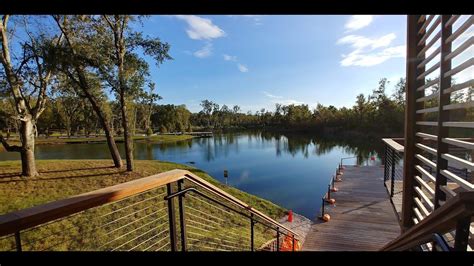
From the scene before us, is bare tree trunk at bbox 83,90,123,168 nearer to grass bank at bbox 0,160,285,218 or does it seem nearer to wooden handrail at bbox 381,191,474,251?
grass bank at bbox 0,160,285,218

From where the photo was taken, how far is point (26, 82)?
583 centimetres

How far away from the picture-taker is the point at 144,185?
3.69 ft

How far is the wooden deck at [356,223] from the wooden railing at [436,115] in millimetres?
2693

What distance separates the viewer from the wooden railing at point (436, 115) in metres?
1.34

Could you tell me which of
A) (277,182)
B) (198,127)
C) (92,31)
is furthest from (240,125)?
(92,31)

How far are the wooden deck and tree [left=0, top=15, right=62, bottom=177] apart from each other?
6470mm

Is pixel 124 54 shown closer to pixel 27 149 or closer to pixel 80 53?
pixel 80 53

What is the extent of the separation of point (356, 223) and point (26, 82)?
828 cm

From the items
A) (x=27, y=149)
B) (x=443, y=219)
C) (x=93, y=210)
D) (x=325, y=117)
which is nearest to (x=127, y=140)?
(x=27, y=149)

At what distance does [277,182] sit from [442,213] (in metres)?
11.2

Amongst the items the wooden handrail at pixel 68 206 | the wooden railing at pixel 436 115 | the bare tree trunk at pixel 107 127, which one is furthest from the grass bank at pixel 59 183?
the wooden railing at pixel 436 115

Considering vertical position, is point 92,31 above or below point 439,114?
above

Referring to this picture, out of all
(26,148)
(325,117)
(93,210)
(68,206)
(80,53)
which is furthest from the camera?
(325,117)
